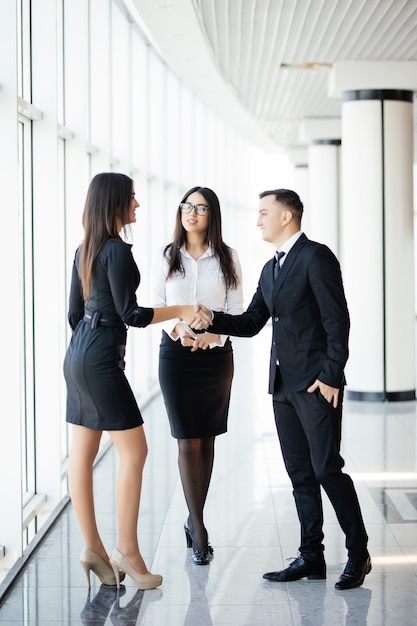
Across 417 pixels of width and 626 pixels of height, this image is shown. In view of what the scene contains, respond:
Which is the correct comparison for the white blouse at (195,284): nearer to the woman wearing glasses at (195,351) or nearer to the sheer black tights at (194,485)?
the woman wearing glasses at (195,351)

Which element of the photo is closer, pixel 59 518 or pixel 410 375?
pixel 59 518

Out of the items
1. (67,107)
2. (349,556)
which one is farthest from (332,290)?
(67,107)

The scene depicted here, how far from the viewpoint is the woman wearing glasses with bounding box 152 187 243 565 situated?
4.40m

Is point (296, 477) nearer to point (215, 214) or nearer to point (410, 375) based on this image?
point (215, 214)

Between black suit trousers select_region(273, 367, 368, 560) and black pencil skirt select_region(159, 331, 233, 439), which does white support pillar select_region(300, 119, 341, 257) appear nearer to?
black pencil skirt select_region(159, 331, 233, 439)

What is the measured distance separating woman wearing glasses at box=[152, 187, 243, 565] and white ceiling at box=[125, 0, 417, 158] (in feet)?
12.9

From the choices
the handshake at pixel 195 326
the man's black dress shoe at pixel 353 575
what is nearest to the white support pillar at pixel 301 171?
the handshake at pixel 195 326

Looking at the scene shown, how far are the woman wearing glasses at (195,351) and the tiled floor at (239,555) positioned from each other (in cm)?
33

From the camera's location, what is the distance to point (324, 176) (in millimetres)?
16562

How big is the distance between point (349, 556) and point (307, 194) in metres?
18.3

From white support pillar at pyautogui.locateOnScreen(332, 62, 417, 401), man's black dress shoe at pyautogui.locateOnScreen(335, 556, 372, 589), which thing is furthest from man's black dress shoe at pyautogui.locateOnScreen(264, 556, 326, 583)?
white support pillar at pyautogui.locateOnScreen(332, 62, 417, 401)

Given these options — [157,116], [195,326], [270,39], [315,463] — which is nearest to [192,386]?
[195,326]

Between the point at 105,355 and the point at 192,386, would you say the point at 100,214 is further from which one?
the point at 192,386

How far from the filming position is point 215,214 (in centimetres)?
439
